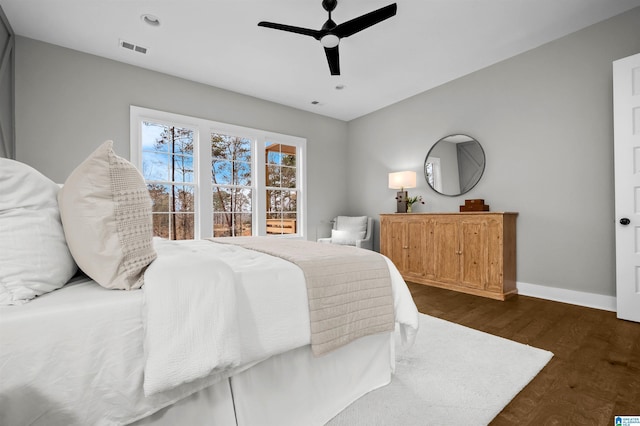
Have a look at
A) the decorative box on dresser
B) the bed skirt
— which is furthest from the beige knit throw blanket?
the decorative box on dresser

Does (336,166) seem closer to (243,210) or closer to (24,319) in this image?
(243,210)

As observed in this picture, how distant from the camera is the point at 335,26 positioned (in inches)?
98.4

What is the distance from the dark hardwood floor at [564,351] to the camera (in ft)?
4.66

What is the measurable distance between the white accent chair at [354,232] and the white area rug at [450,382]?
279 cm

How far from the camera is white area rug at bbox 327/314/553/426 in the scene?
1.38 meters

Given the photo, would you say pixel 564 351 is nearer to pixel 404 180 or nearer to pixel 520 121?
pixel 520 121

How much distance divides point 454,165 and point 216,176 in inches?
140

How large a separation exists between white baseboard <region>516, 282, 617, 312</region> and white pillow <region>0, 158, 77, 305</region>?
4199mm

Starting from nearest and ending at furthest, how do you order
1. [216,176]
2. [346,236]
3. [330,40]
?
[330,40] < [216,176] < [346,236]

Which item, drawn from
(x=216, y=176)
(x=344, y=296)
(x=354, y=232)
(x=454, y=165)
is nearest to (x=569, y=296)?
(x=454, y=165)

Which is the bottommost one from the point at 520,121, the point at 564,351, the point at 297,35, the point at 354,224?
the point at 564,351

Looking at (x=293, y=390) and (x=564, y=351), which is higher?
(x=293, y=390)

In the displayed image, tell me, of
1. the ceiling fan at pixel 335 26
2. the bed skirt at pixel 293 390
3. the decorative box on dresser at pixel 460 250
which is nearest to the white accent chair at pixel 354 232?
the decorative box on dresser at pixel 460 250

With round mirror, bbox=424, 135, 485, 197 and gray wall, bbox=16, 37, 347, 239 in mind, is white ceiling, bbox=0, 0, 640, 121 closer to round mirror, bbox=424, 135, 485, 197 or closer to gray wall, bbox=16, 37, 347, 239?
gray wall, bbox=16, 37, 347, 239
